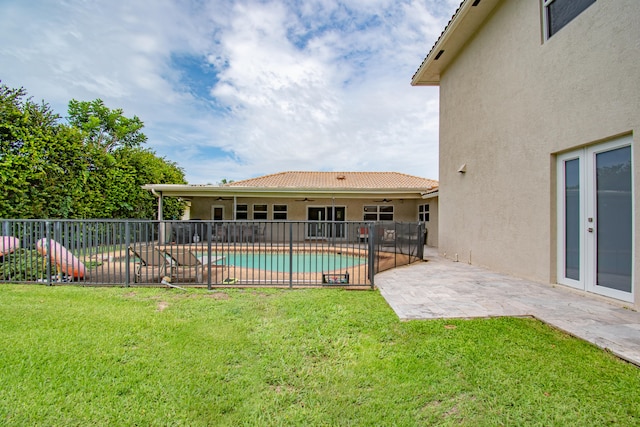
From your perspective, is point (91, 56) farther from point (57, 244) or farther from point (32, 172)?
point (57, 244)

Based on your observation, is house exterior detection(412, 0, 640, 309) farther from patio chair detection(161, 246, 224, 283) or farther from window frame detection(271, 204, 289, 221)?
window frame detection(271, 204, 289, 221)

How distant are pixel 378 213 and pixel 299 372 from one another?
1606cm

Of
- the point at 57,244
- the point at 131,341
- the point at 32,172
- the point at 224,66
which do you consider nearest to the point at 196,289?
the point at 131,341

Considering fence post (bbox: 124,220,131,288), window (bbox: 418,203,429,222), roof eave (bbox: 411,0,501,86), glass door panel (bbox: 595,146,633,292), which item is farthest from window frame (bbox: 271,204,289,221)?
glass door panel (bbox: 595,146,633,292)

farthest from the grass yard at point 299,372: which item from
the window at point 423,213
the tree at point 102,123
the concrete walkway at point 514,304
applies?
the tree at point 102,123

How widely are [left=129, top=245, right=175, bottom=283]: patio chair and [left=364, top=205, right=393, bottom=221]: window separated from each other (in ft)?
43.5

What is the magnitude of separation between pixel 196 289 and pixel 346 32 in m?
11.7

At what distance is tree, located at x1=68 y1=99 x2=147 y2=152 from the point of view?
25.2 metres

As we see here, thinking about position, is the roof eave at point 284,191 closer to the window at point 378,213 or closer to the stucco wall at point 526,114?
the window at point 378,213

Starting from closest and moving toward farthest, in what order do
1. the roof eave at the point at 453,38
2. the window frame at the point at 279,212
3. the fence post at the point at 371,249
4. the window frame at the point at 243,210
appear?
the fence post at the point at 371,249, the roof eave at the point at 453,38, the window frame at the point at 243,210, the window frame at the point at 279,212

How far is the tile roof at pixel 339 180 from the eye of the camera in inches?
716

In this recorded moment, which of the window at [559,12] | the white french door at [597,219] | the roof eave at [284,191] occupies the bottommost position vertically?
the white french door at [597,219]

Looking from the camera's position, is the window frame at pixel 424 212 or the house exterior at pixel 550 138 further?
the window frame at pixel 424 212

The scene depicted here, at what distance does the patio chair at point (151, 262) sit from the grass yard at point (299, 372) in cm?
209
